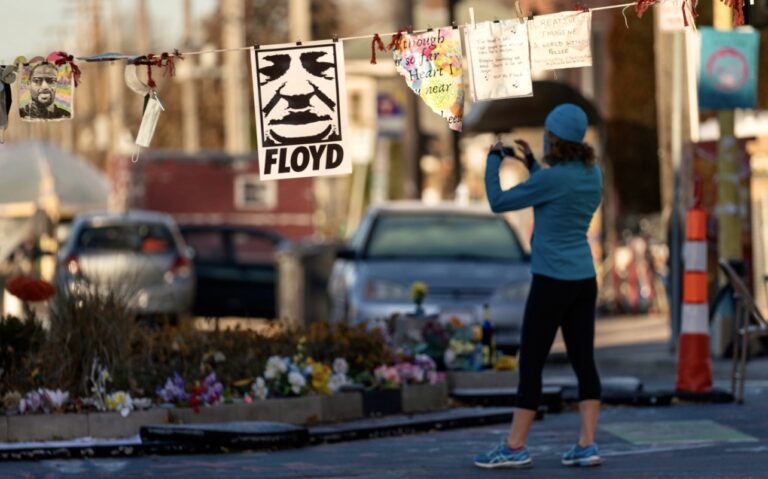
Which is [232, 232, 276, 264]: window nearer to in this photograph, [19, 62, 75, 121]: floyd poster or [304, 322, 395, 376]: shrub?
[304, 322, 395, 376]: shrub

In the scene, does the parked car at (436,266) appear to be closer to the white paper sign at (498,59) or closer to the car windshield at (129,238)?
the white paper sign at (498,59)

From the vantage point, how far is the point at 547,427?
12.8 meters

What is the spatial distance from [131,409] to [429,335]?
3092 millimetres

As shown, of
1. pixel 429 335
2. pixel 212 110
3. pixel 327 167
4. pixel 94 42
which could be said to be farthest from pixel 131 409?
pixel 212 110

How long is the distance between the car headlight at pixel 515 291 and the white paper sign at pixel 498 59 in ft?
24.4

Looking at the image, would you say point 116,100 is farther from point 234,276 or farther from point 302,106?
point 302,106

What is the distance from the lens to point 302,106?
1104 centimetres

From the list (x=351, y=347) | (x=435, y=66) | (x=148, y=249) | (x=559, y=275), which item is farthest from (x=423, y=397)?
(x=148, y=249)

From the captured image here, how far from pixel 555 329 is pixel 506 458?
0.70 meters

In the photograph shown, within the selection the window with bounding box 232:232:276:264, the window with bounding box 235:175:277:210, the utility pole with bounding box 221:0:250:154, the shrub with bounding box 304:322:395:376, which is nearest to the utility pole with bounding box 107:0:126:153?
the utility pole with bounding box 221:0:250:154

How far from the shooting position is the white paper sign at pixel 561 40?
10461 mm

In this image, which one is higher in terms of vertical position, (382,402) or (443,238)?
(443,238)

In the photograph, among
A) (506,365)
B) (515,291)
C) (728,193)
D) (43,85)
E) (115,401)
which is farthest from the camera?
(728,193)

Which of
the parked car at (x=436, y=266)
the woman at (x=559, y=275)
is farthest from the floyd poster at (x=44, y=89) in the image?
the parked car at (x=436, y=266)
